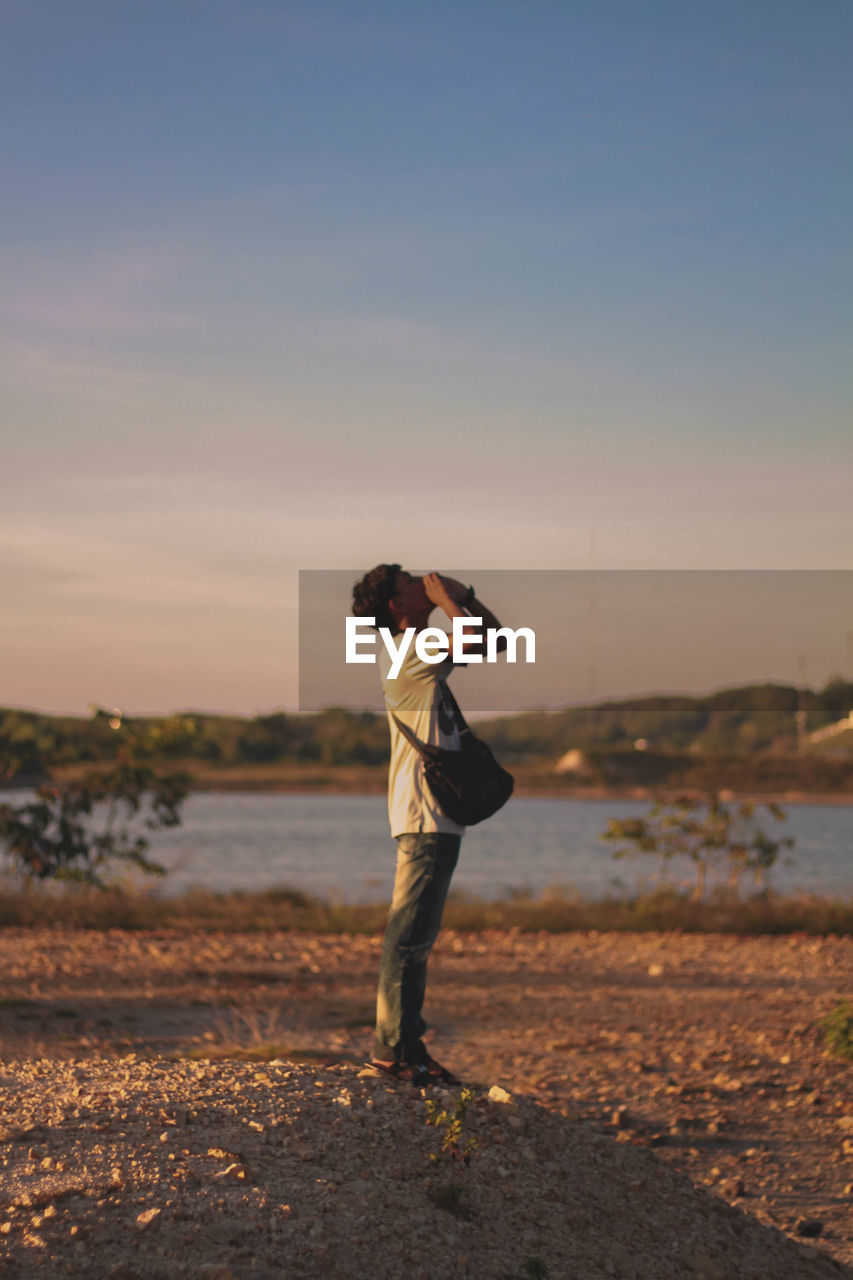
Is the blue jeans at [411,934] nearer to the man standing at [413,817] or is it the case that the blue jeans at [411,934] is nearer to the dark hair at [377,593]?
the man standing at [413,817]

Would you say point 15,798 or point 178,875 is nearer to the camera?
point 15,798

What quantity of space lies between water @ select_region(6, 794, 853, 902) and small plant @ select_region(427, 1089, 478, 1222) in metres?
9.84

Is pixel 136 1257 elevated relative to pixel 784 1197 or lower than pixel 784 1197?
A: elevated

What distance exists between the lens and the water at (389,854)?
17312mm

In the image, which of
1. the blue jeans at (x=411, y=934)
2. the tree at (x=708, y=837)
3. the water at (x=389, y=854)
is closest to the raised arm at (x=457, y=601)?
the blue jeans at (x=411, y=934)

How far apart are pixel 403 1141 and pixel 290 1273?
959mm

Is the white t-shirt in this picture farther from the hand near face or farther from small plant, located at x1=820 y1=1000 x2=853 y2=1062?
small plant, located at x1=820 y1=1000 x2=853 y2=1062

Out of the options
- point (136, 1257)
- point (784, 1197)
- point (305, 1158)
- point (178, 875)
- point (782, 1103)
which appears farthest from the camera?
point (178, 875)

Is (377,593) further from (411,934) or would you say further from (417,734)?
(411,934)

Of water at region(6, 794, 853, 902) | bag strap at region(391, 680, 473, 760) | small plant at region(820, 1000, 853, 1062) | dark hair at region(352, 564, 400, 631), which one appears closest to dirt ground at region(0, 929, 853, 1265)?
small plant at region(820, 1000, 853, 1062)

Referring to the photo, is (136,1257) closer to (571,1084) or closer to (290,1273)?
(290,1273)

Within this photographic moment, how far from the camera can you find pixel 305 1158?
3639mm

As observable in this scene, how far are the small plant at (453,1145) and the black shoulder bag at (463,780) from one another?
3.12ft

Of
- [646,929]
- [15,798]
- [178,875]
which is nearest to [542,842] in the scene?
[178,875]
